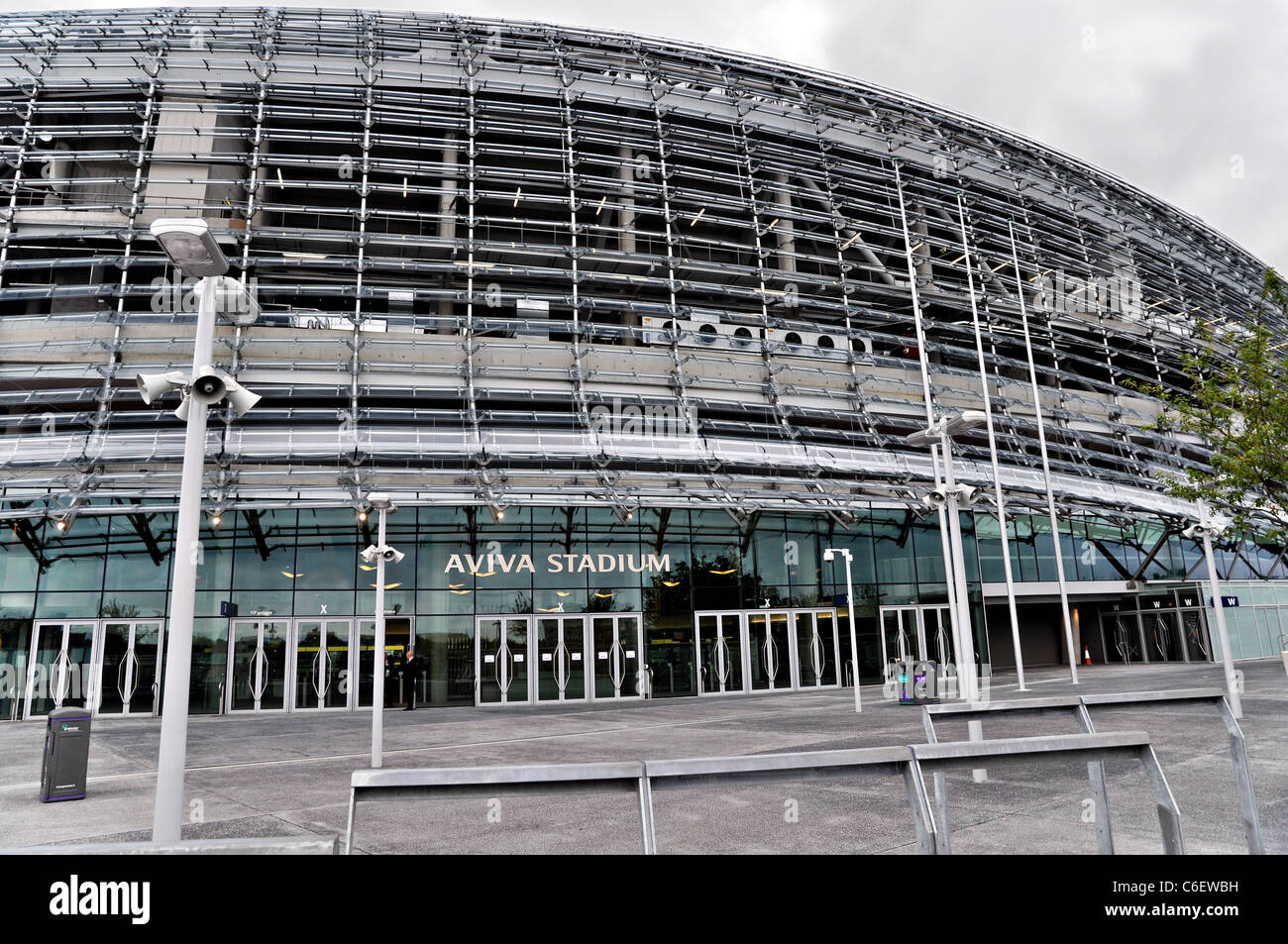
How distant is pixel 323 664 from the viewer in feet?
73.3

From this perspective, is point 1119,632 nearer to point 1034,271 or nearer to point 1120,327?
point 1120,327

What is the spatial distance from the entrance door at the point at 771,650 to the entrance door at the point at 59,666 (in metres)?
18.1

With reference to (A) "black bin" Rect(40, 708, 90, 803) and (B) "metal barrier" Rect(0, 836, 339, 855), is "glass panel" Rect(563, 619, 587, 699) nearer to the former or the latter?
(A) "black bin" Rect(40, 708, 90, 803)

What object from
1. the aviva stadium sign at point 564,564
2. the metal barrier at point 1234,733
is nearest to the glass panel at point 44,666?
the aviva stadium sign at point 564,564

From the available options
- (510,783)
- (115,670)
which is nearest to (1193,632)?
(115,670)

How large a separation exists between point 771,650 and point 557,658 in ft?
22.2

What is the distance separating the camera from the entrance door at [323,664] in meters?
22.2

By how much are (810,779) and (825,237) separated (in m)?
26.0

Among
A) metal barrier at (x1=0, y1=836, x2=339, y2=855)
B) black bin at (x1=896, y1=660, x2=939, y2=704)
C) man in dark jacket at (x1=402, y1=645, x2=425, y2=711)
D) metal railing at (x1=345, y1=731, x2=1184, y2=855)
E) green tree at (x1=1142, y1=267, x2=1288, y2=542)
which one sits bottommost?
metal barrier at (x1=0, y1=836, x2=339, y2=855)

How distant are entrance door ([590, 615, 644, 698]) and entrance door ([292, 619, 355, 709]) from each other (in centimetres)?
679

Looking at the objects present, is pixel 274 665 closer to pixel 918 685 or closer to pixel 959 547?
pixel 918 685

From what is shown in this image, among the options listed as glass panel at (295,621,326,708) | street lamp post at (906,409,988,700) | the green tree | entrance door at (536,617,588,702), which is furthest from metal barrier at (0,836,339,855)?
glass panel at (295,621,326,708)

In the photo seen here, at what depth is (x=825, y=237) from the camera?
2744cm

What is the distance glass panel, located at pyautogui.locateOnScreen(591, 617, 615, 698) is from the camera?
78.0 feet
